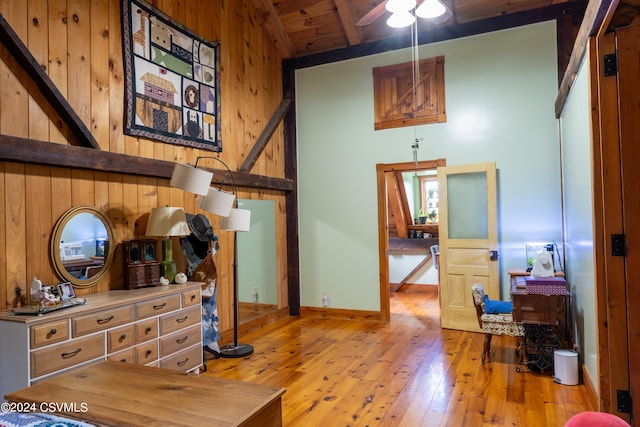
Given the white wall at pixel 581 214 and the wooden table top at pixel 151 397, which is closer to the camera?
the wooden table top at pixel 151 397

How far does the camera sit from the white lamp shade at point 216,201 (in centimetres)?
348

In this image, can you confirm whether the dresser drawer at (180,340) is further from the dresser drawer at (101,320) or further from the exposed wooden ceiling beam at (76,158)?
the exposed wooden ceiling beam at (76,158)

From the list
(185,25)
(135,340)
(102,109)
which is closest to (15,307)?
(135,340)

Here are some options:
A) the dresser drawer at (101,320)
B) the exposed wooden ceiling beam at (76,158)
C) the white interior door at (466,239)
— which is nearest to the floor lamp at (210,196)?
the exposed wooden ceiling beam at (76,158)

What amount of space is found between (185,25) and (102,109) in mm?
1507

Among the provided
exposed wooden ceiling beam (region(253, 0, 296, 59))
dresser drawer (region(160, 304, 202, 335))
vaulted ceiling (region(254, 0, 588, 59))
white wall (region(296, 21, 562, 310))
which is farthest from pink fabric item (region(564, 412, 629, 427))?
exposed wooden ceiling beam (region(253, 0, 296, 59))

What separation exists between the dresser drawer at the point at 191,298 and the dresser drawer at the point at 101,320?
0.58 m

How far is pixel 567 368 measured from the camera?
11.4 ft

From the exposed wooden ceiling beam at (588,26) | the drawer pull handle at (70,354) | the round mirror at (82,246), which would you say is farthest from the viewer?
the round mirror at (82,246)

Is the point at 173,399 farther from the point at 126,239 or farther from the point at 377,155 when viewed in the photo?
the point at 377,155

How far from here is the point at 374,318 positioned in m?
5.82

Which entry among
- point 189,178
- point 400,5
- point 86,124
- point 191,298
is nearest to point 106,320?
point 191,298

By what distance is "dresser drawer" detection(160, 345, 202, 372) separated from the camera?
3518mm

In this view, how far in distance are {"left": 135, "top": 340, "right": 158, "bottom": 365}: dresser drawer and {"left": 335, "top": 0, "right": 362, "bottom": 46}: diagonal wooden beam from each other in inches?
177
